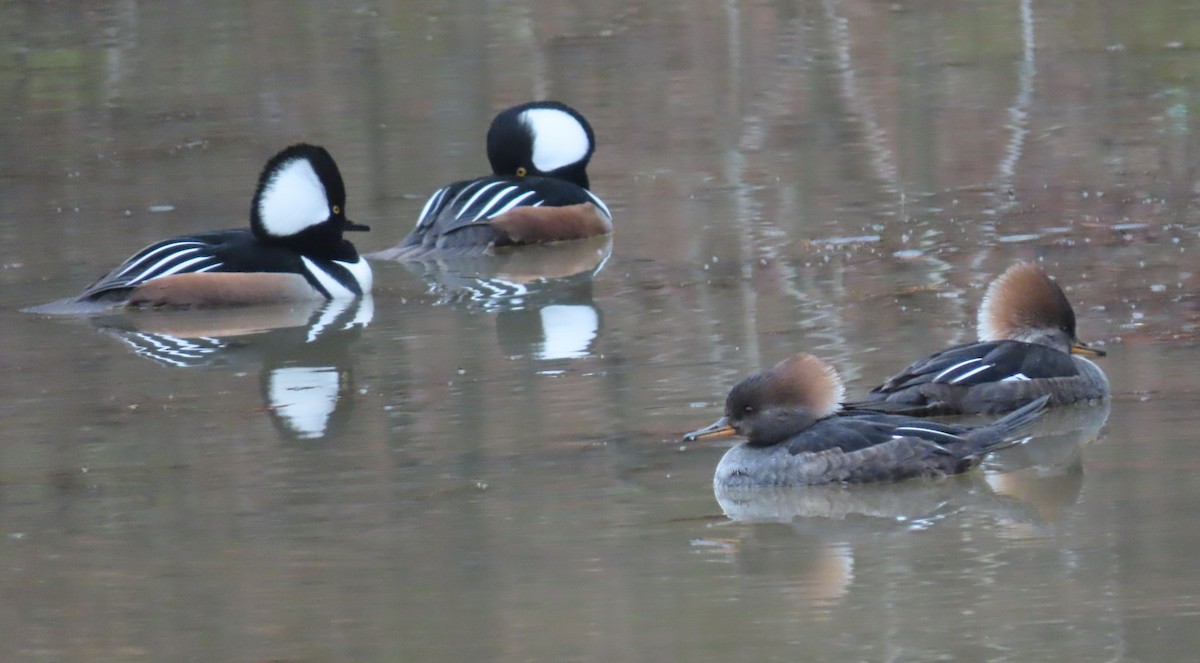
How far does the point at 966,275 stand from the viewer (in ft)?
32.4

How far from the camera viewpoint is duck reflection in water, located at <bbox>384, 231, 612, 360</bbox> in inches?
363

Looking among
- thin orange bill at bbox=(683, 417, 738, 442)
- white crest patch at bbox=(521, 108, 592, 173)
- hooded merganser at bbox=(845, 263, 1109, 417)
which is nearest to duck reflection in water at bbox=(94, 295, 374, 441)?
thin orange bill at bbox=(683, 417, 738, 442)

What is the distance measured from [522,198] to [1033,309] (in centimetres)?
510

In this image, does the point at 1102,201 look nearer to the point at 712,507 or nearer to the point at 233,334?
the point at 233,334

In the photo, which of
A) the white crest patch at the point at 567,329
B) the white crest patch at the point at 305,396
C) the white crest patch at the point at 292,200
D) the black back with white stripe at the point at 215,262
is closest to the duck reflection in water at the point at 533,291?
the white crest patch at the point at 567,329

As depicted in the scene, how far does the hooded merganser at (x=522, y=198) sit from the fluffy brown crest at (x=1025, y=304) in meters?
4.68

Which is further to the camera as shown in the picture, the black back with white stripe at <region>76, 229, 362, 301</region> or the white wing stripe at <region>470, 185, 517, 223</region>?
the white wing stripe at <region>470, 185, 517, 223</region>

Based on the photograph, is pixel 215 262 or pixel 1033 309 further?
pixel 215 262

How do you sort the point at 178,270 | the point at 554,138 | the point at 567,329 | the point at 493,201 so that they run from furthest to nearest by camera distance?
the point at 554,138, the point at 493,201, the point at 178,270, the point at 567,329

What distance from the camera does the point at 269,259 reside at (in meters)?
10.5

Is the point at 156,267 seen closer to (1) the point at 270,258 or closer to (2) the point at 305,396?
(1) the point at 270,258

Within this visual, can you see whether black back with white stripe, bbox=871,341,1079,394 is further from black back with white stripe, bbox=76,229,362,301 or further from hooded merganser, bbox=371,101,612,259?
hooded merganser, bbox=371,101,612,259

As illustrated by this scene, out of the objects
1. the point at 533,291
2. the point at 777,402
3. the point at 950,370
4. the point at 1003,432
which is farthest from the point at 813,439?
the point at 533,291

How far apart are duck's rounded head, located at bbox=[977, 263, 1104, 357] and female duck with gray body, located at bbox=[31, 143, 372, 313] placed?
4.14 m
